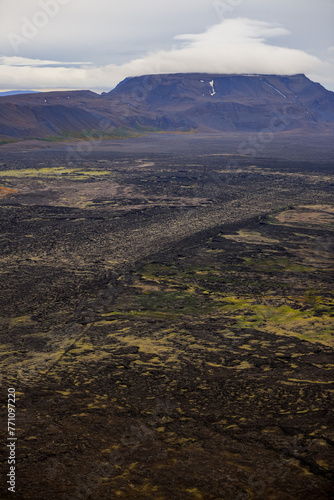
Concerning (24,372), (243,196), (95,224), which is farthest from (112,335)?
(243,196)

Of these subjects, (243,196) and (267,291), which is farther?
(243,196)

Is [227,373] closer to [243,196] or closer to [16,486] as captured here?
[16,486]

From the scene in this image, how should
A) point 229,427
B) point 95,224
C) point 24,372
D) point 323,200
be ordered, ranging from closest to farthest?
point 229,427, point 24,372, point 95,224, point 323,200

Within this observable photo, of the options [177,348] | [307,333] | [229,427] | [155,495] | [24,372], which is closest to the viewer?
[155,495]

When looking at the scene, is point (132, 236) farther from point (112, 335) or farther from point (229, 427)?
point (229, 427)

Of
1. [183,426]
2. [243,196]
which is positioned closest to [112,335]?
[183,426]

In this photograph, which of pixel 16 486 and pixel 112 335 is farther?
pixel 112 335
